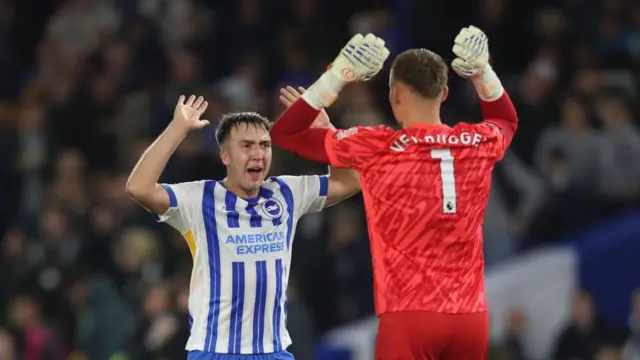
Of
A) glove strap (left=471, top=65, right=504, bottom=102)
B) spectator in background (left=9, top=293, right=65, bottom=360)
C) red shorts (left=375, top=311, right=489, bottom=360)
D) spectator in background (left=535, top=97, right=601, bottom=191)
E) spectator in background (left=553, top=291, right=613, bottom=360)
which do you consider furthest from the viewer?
spectator in background (left=535, top=97, right=601, bottom=191)

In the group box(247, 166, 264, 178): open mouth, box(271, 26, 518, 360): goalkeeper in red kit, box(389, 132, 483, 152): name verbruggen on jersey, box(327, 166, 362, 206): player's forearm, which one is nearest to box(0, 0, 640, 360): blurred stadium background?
box(327, 166, 362, 206): player's forearm

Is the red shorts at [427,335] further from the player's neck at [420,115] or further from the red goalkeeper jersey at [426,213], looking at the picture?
the player's neck at [420,115]

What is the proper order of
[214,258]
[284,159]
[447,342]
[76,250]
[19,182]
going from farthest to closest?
[19,182] → [76,250] → [284,159] → [214,258] → [447,342]

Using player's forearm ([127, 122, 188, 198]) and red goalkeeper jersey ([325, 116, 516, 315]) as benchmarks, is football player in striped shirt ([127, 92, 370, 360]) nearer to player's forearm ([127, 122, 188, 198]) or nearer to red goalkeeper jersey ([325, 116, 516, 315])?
player's forearm ([127, 122, 188, 198])

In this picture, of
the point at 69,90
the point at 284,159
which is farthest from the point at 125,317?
the point at 69,90

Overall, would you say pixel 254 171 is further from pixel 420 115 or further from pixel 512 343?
pixel 512 343

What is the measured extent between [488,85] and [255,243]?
4.64 ft

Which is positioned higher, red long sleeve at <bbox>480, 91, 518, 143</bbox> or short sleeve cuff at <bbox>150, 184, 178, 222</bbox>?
red long sleeve at <bbox>480, 91, 518, 143</bbox>

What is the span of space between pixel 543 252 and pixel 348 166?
23.6 feet

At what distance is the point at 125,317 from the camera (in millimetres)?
13969

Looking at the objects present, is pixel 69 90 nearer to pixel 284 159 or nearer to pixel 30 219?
pixel 30 219

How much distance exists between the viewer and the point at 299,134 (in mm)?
7348

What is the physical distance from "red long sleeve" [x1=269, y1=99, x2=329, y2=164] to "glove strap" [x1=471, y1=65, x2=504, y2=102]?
768 millimetres

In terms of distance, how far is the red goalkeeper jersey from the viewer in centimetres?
699
